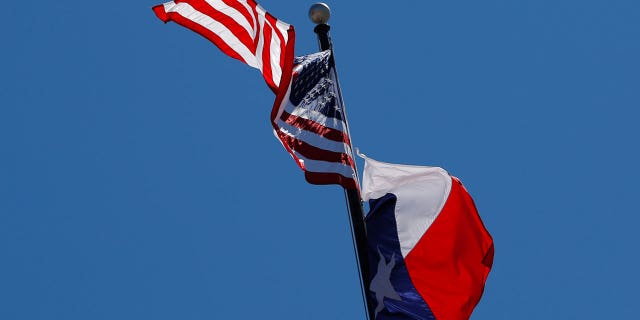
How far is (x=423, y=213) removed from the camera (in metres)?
13.9

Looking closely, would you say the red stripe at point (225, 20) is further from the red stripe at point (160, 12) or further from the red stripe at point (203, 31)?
the red stripe at point (160, 12)

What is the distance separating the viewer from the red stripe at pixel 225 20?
1466 cm

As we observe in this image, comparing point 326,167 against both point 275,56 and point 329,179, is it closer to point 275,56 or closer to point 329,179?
point 329,179

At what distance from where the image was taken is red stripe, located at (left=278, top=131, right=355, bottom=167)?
40.4ft

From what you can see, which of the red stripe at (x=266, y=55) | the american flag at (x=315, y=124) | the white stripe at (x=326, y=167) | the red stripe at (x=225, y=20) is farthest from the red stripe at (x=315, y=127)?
the red stripe at (x=225, y=20)

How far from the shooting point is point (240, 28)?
1474 centimetres

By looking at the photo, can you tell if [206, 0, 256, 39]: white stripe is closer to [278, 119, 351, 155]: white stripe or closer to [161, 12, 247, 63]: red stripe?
[161, 12, 247, 63]: red stripe

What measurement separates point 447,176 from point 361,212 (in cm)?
200

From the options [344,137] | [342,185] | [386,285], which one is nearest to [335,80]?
[344,137]

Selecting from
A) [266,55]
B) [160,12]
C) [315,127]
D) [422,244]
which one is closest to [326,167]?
[315,127]

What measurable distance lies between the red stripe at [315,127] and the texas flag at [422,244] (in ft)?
3.97

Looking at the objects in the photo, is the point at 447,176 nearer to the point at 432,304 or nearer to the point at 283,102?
the point at 432,304

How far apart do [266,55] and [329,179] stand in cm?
258

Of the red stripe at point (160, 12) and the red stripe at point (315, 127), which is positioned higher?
the red stripe at point (160, 12)
